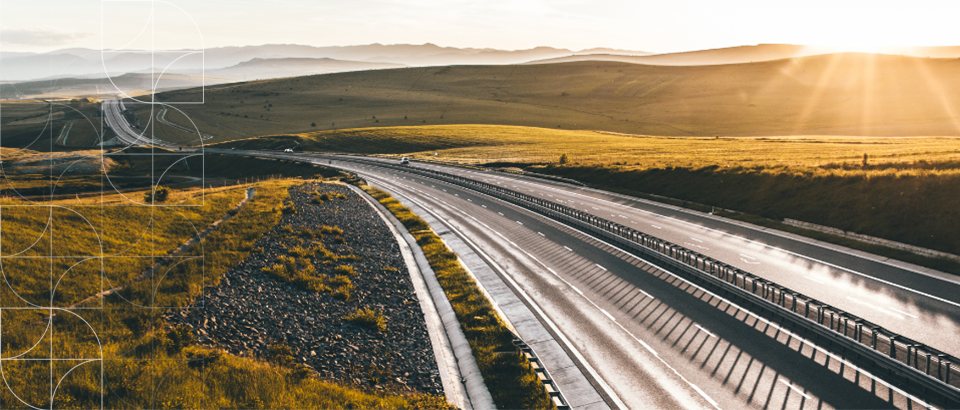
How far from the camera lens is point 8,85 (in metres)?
10.2

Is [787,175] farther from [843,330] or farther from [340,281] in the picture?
[340,281]

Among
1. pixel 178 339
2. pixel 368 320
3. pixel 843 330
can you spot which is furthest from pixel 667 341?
pixel 178 339

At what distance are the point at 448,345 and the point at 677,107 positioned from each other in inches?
6413

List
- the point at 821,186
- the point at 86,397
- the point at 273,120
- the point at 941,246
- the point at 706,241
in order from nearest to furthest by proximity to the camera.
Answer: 1. the point at 86,397
2. the point at 941,246
3. the point at 706,241
4. the point at 821,186
5. the point at 273,120

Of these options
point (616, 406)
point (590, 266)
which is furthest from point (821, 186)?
point (616, 406)

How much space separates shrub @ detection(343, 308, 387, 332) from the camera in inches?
794

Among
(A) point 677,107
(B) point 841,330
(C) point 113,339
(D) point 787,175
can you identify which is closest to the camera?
(C) point 113,339

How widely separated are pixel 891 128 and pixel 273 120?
15931cm

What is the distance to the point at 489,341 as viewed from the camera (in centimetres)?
1922

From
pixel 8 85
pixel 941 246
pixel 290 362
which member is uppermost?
pixel 8 85

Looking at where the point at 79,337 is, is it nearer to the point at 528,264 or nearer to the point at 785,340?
the point at 528,264

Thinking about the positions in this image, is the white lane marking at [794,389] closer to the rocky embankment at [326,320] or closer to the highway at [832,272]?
the highway at [832,272]

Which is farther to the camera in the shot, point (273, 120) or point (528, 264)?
point (273, 120)

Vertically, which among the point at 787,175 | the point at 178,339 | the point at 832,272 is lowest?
the point at 178,339
